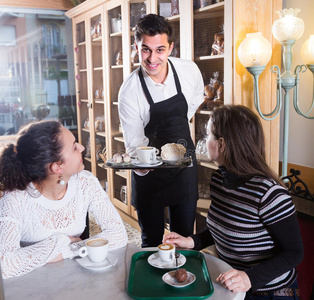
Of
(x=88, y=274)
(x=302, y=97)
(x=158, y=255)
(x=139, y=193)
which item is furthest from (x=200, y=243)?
(x=302, y=97)

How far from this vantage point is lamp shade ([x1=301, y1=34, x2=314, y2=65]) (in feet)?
4.17

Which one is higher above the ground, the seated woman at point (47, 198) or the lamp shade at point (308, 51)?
the lamp shade at point (308, 51)

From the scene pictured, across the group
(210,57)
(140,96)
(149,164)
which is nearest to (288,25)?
(210,57)

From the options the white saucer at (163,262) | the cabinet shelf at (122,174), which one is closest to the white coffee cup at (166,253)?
the white saucer at (163,262)

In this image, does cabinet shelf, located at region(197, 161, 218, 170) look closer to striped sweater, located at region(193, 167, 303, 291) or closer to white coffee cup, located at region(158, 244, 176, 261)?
striped sweater, located at region(193, 167, 303, 291)

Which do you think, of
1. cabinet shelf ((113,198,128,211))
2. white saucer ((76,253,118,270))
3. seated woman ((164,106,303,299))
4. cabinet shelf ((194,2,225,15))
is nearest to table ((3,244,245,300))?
white saucer ((76,253,118,270))

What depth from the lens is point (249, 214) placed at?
0.81 meters

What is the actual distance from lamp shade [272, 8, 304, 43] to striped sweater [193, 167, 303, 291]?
633 mm

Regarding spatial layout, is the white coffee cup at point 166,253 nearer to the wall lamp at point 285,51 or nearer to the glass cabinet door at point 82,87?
the glass cabinet door at point 82,87

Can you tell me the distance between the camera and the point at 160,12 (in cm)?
142

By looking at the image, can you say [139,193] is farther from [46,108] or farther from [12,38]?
[12,38]

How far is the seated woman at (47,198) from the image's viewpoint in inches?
31.1

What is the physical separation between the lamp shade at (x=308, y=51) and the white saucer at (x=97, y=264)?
0.97 meters

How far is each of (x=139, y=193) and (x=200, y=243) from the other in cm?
46
